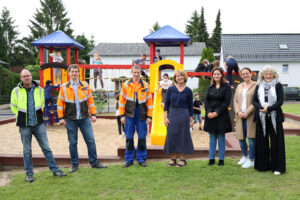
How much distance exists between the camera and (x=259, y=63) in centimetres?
3394

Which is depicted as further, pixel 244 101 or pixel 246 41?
pixel 246 41

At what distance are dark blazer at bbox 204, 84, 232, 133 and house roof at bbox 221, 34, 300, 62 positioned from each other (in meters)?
31.1

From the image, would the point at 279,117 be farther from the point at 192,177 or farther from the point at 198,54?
the point at 198,54

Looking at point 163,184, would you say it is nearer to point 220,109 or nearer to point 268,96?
point 220,109

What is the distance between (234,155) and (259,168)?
1193 millimetres

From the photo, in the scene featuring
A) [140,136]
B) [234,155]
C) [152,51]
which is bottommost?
[234,155]

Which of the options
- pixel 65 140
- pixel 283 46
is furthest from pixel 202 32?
pixel 65 140

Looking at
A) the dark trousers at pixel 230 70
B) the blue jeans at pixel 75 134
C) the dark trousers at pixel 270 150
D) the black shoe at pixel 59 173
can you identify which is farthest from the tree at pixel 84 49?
the dark trousers at pixel 270 150

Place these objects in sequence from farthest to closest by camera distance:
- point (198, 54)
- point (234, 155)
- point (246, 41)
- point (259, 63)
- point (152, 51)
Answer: point (198, 54) → point (246, 41) → point (259, 63) → point (152, 51) → point (234, 155)

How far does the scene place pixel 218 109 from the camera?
190 inches

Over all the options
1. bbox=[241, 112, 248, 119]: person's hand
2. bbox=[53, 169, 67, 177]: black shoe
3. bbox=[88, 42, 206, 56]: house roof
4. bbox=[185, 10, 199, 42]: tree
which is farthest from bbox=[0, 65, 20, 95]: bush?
bbox=[185, 10, 199, 42]: tree

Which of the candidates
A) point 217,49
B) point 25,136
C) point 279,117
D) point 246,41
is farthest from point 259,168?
point 217,49

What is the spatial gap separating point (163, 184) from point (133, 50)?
128 feet

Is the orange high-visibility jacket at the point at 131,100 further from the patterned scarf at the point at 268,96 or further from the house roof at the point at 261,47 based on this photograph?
the house roof at the point at 261,47
